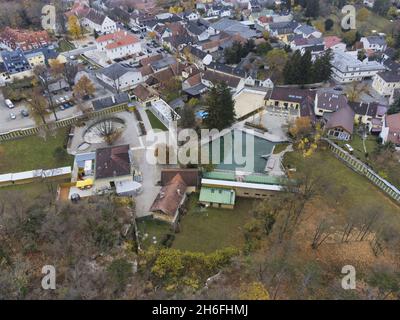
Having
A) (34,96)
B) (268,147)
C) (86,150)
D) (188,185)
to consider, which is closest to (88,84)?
(34,96)

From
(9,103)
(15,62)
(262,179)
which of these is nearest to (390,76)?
(262,179)

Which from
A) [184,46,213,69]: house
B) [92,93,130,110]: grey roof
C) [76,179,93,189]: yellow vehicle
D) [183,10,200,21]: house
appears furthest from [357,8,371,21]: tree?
[76,179,93,189]: yellow vehicle

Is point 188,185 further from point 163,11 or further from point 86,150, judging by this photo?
point 163,11

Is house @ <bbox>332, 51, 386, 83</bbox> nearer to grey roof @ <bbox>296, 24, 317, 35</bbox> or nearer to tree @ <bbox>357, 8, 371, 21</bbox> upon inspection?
grey roof @ <bbox>296, 24, 317, 35</bbox>

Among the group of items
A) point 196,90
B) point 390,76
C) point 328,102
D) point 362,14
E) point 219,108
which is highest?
point 362,14

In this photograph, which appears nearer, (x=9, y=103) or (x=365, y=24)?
(x=9, y=103)

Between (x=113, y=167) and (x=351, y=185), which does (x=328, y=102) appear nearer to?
(x=351, y=185)

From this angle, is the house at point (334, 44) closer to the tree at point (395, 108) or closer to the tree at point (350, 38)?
the tree at point (350, 38)
